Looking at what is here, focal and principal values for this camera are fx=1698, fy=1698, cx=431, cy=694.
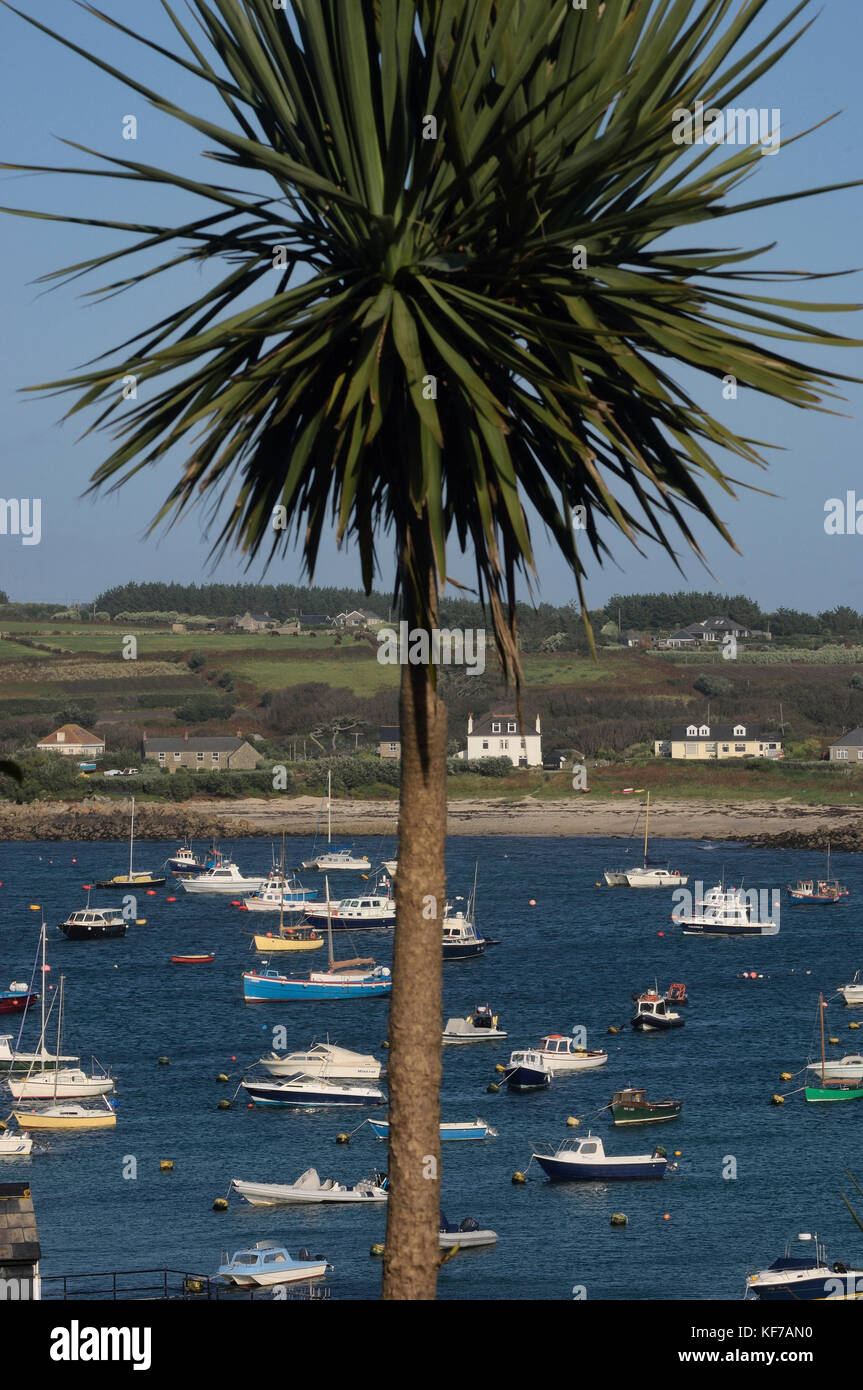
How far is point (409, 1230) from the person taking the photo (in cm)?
752

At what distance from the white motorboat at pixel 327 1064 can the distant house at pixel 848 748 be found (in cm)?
13183

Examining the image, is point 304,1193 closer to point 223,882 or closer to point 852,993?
point 852,993

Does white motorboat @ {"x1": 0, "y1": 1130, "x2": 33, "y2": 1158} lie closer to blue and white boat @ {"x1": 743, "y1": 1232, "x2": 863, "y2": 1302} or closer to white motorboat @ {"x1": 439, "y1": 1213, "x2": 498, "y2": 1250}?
white motorboat @ {"x1": 439, "y1": 1213, "x2": 498, "y2": 1250}

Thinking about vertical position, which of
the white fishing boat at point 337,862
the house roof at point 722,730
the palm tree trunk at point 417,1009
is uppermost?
the palm tree trunk at point 417,1009

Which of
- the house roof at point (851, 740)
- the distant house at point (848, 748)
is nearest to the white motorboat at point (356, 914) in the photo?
the distant house at point (848, 748)

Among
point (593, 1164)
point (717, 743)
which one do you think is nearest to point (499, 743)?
point (717, 743)

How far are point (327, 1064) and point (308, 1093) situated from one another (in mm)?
2687

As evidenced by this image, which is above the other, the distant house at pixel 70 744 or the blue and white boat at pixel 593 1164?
the distant house at pixel 70 744

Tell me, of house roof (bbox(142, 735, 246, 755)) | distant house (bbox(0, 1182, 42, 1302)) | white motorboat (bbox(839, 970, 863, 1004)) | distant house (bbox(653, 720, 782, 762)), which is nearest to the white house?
distant house (bbox(653, 720, 782, 762))

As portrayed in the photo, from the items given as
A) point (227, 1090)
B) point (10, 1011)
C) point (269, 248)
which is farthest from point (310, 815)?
point (269, 248)

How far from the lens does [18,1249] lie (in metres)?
20.9

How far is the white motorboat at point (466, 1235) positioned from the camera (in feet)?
140

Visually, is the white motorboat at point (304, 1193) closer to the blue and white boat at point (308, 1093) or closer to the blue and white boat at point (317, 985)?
the blue and white boat at point (308, 1093)

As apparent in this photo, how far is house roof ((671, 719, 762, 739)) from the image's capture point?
7490 inches
